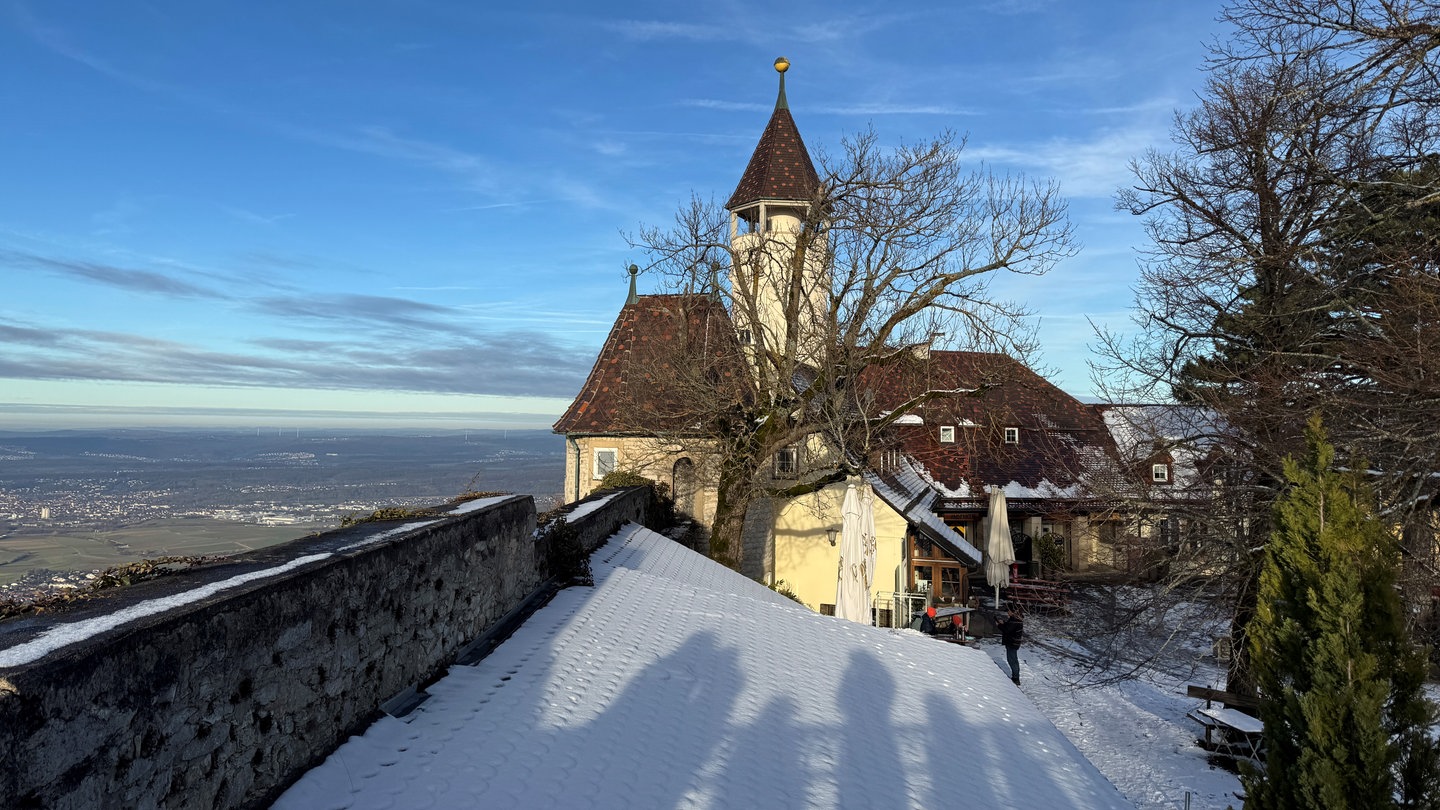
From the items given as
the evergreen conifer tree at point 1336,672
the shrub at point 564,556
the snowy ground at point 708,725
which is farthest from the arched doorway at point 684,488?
the evergreen conifer tree at point 1336,672

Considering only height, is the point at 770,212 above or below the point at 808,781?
above

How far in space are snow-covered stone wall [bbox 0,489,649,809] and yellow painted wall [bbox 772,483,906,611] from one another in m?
18.9

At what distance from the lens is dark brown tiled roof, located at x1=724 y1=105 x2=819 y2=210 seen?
26.0 metres

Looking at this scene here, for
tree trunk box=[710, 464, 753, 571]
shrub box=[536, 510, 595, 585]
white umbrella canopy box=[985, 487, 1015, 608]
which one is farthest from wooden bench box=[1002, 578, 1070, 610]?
shrub box=[536, 510, 595, 585]

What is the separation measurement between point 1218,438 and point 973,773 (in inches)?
434

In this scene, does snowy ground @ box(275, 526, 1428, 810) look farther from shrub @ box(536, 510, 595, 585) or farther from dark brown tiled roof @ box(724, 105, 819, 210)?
dark brown tiled roof @ box(724, 105, 819, 210)

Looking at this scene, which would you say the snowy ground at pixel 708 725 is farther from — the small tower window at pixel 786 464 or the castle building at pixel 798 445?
the small tower window at pixel 786 464

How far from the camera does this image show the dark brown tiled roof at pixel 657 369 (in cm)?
2011

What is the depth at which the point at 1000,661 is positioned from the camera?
19.9 meters

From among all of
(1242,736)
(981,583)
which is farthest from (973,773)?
(981,583)

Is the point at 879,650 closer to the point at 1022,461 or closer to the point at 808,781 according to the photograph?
the point at 808,781

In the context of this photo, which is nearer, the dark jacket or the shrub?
the shrub

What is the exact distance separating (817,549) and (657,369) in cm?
825

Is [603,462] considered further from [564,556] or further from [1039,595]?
[564,556]
